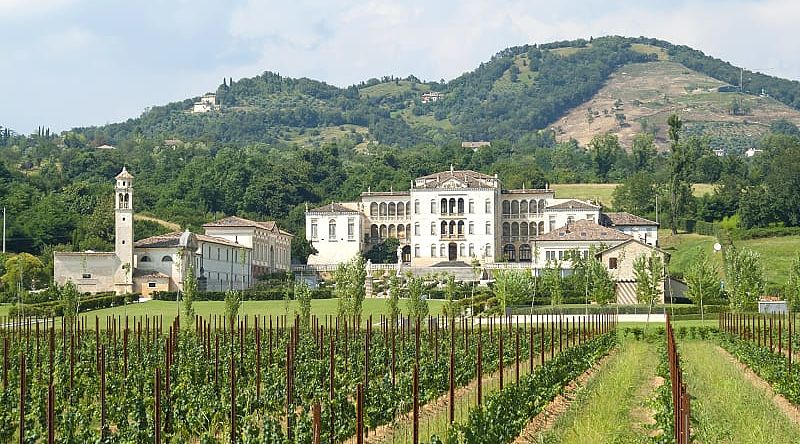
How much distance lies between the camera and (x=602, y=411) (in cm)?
2650

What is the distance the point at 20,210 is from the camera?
373 feet

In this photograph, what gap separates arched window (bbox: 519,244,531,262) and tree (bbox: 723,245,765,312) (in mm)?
48368

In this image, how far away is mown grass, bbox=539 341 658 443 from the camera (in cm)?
2297

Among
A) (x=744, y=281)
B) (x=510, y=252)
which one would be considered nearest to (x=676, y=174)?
(x=510, y=252)

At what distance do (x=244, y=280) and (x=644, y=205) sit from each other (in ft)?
161

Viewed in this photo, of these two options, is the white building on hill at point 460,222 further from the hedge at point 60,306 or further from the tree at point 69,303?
the tree at point 69,303

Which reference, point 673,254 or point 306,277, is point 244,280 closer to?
point 306,277

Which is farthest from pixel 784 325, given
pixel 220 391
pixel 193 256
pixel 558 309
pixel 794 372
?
pixel 193 256

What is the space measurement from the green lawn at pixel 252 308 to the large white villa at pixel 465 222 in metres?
36.0

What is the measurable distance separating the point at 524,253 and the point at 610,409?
96520 millimetres

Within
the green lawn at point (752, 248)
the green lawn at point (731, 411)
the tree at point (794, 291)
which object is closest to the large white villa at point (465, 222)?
the green lawn at point (752, 248)

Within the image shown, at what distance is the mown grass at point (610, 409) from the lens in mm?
22969

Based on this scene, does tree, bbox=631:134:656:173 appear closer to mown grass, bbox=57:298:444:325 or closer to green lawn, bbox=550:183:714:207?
green lawn, bbox=550:183:714:207

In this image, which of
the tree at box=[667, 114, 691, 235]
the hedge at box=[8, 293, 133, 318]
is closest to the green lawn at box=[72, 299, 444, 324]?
the hedge at box=[8, 293, 133, 318]
